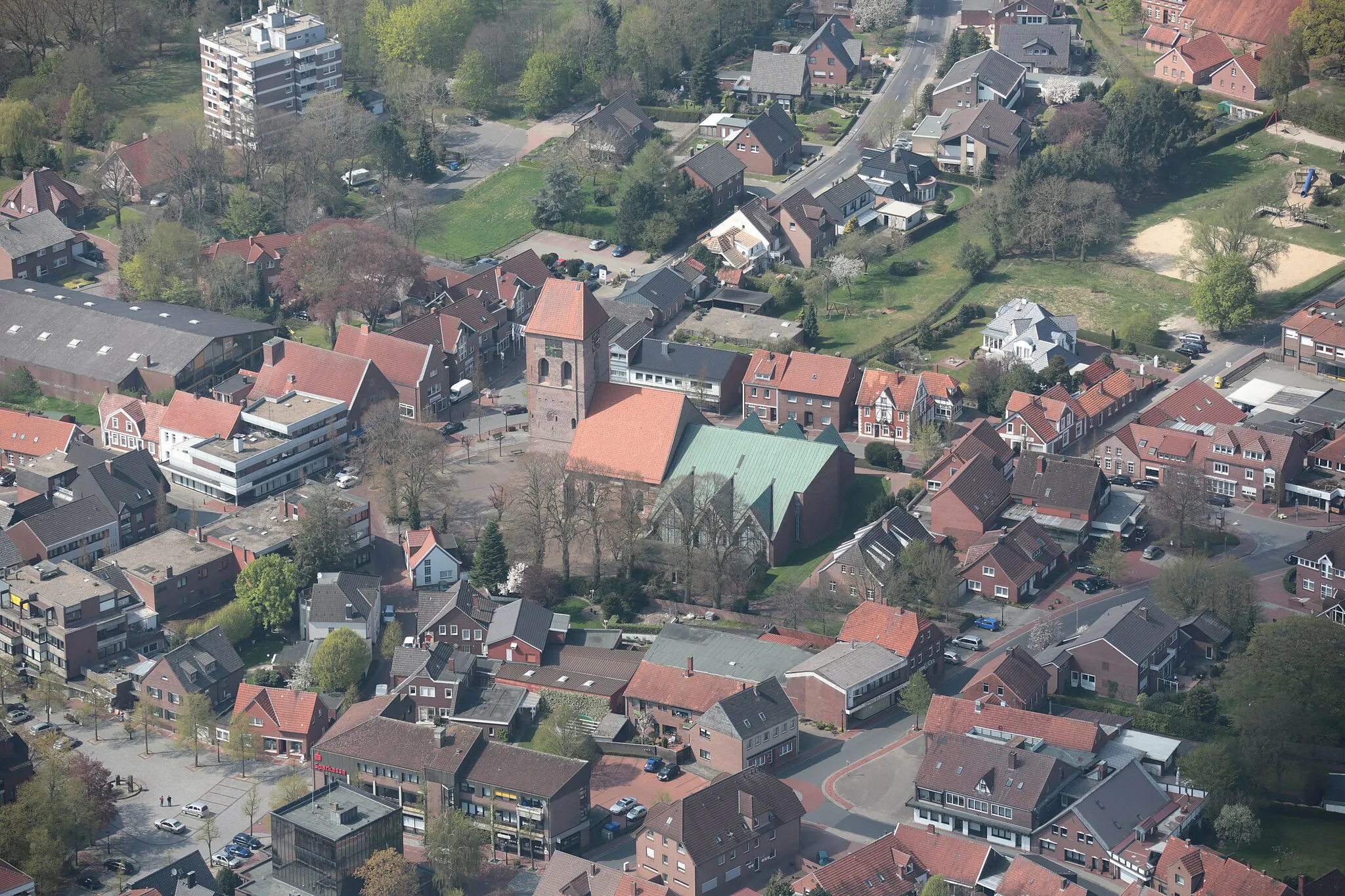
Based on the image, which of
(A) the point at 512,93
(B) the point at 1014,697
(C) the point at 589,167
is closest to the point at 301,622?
(B) the point at 1014,697

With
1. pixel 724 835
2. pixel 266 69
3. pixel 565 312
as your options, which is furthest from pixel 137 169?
pixel 724 835

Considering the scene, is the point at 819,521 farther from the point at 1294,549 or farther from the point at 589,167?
the point at 589,167

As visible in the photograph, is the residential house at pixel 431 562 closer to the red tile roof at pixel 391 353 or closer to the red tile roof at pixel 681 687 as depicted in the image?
the red tile roof at pixel 681 687

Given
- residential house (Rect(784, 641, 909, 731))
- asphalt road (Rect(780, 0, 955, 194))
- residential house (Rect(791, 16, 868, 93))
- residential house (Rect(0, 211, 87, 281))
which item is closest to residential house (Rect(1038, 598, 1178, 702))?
residential house (Rect(784, 641, 909, 731))

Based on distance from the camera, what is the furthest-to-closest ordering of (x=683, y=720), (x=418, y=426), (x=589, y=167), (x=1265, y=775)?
(x=589, y=167) → (x=418, y=426) → (x=683, y=720) → (x=1265, y=775)

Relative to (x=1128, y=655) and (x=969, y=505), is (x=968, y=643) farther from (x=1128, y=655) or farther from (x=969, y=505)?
(x=969, y=505)

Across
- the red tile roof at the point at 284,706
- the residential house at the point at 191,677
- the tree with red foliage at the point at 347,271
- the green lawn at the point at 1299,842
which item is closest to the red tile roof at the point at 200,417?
the tree with red foliage at the point at 347,271

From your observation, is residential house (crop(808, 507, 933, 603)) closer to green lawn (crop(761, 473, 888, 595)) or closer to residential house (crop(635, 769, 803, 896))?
green lawn (crop(761, 473, 888, 595))

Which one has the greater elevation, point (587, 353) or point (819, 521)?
point (587, 353)
